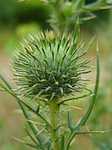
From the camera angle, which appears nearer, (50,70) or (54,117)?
(50,70)

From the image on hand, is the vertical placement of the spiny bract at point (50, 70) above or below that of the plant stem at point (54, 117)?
above

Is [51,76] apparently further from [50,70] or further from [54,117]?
[54,117]

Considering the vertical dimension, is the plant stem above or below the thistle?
below

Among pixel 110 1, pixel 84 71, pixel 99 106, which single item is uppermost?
pixel 110 1

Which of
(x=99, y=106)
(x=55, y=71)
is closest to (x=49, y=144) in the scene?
(x=55, y=71)

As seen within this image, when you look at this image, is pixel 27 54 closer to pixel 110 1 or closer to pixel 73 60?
pixel 73 60

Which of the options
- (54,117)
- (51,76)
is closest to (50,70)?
(51,76)

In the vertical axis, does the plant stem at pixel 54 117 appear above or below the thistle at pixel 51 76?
below

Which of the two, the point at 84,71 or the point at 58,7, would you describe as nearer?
the point at 84,71
